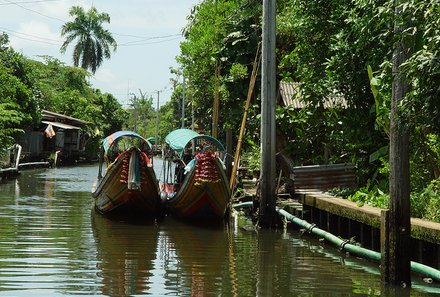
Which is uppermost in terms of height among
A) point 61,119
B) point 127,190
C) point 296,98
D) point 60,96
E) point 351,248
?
point 60,96

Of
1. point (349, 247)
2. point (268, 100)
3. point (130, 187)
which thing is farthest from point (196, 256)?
point (130, 187)

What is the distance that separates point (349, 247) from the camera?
12508 mm

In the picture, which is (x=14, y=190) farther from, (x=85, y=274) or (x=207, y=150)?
(x=85, y=274)

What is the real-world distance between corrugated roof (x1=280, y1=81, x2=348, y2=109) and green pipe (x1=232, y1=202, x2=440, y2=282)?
2.81 m

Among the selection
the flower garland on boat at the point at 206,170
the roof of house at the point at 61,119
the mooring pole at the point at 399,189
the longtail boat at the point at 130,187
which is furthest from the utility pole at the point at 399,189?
the roof of house at the point at 61,119

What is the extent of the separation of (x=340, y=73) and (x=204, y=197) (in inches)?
198

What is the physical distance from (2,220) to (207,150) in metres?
5.52

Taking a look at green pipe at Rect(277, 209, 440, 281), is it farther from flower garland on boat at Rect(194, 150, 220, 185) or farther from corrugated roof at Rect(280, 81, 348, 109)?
corrugated roof at Rect(280, 81, 348, 109)

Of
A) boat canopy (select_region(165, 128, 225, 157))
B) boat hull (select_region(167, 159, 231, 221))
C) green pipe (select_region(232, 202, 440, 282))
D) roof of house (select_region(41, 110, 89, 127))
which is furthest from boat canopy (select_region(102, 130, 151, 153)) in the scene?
roof of house (select_region(41, 110, 89, 127))

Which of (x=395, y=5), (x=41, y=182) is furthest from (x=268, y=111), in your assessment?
(x=41, y=182)

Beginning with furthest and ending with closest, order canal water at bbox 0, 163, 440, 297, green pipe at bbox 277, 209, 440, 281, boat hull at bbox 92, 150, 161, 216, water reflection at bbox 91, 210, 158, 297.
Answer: boat hull at bbox 92, 150, 161, 216, water reflection at bbox 91, 210, 158, 297, canal water at bbox 0, 163, 440, 297, green pipe at bbox 277, 209, 440, 281

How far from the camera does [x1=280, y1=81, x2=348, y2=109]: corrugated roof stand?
1641 centimetres

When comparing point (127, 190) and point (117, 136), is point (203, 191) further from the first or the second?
point (117, 136)

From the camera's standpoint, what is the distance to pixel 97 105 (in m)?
70.2
